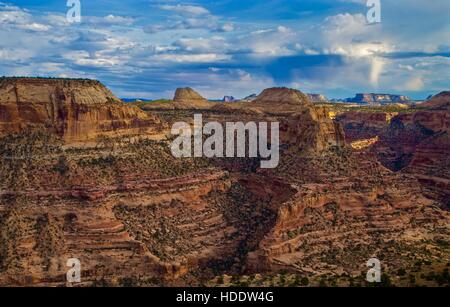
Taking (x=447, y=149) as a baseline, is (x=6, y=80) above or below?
above

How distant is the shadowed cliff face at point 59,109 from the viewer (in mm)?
77312

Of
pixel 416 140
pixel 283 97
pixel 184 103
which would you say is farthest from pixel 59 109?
pixel 416 140

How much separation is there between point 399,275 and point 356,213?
83.1 ft

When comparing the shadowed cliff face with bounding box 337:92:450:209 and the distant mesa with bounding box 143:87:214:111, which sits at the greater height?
the distant mesa with bounding box 143:87:214:111

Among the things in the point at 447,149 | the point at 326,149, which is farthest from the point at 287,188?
the point at 447,149

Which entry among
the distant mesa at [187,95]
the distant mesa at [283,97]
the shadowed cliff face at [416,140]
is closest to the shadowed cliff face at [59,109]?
the distant mesa at [283,97]

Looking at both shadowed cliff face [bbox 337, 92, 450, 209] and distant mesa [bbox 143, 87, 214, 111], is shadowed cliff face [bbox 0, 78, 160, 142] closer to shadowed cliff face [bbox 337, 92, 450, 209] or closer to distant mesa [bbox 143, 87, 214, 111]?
Result: distant mesa [bbox 143, 87, 214, 111]

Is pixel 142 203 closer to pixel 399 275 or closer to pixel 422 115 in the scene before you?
pixel 399 275

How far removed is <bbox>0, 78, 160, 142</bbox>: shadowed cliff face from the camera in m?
77.3

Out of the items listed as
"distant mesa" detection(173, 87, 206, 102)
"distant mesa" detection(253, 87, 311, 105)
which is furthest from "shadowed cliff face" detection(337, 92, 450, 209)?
"distant mesa" detection(173, 87, 206, 102)

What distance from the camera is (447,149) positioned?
418 feet

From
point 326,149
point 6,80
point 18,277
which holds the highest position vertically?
point 6,80
